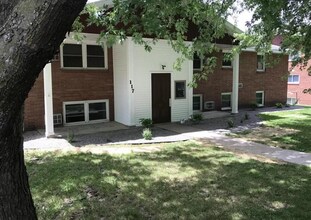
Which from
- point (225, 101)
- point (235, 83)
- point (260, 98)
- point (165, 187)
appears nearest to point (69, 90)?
point (165, 187)

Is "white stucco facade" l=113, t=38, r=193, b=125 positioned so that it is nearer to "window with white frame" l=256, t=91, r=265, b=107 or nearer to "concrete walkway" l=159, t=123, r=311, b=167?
"concrete walkway" l=159, t=123, r=311, b=167

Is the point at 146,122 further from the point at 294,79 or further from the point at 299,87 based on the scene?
the point at 294,79

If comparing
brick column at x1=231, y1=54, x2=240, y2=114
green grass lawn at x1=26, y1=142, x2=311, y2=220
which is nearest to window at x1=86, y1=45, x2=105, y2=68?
green grass lawn at x1=26, y1=142, x2=311, y2=220

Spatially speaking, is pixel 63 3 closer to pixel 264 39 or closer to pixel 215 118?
pixel 264 39

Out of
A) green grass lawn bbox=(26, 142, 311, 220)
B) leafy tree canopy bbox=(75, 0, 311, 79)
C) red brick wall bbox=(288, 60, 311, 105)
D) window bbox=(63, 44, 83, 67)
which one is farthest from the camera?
red brick wall bbox=(288, 60, 311, 105)

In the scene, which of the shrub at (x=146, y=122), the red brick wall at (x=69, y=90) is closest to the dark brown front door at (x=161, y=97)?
the shrub at (x=146, y=122)

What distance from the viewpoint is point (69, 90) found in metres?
12.7

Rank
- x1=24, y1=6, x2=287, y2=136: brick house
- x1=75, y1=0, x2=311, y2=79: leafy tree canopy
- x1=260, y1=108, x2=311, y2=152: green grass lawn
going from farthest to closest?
x1=24, y1=6, x2=287, y2=136: brick house, x1=260, y1=108, x2=311, y2=152: green grass lawn, x1=75, y1=0, x2=311, y2=79: leafy tree canopy

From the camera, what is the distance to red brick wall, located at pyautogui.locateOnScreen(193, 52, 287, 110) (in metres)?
17.2

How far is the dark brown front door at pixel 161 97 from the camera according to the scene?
44.0ft

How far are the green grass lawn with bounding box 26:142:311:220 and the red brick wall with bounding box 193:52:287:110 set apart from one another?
9279 mm

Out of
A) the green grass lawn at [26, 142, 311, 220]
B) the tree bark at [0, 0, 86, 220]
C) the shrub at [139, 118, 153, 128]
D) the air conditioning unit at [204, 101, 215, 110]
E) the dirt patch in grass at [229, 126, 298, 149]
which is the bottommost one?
the green grass lawn at [26, 142, 311, 220]

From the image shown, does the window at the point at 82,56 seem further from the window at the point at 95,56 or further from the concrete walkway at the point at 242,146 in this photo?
the concrete walkway at the point at 242,146

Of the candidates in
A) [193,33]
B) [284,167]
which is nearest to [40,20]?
[284,167]
